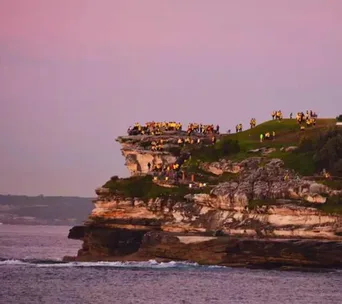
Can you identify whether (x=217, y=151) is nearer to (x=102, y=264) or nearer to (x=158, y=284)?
(x=102, y=264)

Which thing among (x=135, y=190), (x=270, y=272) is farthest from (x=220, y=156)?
(x=270, y=272)

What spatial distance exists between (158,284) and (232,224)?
23.7 metres

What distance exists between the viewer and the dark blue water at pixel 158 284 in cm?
9425

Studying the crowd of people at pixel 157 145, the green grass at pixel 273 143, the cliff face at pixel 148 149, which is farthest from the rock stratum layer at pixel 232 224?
the crowd of people at pixel 157 145

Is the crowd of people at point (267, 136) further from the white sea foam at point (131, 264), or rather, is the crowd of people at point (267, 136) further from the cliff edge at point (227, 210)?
the white sea foam at point (131, 264)

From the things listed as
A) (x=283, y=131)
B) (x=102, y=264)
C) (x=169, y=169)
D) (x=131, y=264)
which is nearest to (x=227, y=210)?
(x=131, y=264)

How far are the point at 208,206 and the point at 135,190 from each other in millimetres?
12593

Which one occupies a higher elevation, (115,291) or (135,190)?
(135,190)

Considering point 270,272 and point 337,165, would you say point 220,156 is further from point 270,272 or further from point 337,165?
point 270,272

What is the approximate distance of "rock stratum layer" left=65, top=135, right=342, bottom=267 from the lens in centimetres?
11988

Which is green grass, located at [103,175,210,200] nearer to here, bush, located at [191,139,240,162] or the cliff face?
bush, located at [191,139,240,162]

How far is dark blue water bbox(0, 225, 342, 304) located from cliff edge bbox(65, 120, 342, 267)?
2378 millimetres

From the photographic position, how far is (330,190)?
128 m

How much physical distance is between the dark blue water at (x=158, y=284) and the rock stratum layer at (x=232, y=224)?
7.23 ft
